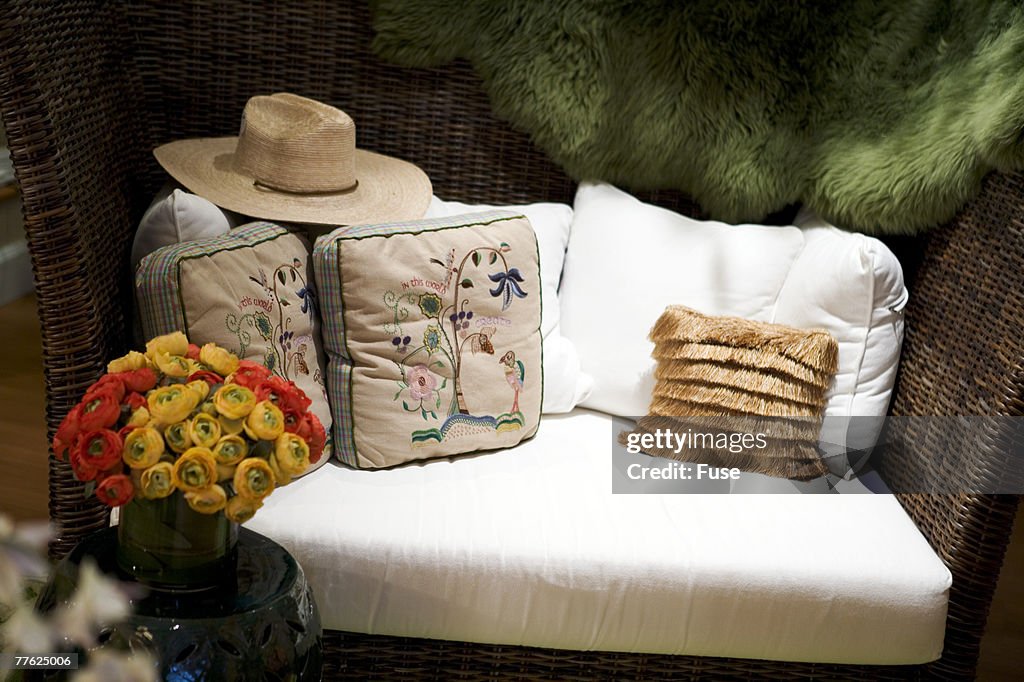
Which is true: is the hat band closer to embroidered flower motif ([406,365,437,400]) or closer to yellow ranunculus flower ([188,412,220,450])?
embroidered flower motif ([406,365,437,400])

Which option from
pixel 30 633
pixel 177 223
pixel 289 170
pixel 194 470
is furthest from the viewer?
pixel 289 170

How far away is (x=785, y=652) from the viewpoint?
1.55 m

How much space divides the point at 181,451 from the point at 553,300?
924mm

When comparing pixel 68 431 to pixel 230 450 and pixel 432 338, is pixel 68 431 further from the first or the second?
pixel 432 338

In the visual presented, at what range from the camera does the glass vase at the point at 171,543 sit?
1.19 meters

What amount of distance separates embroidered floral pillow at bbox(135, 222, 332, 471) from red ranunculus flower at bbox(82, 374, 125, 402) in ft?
1.00

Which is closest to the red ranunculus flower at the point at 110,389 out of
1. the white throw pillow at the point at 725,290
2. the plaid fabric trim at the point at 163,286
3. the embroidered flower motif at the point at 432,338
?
the plaid fabric trim at the point at 163,286

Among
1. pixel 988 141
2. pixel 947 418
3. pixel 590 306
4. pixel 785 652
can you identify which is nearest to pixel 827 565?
pixel 785 652

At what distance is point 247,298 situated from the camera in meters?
1.56

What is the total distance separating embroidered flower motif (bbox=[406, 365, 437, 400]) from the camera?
1.67 m

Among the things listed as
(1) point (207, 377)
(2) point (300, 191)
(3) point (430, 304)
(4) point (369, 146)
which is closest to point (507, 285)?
(3) point (430, 304)

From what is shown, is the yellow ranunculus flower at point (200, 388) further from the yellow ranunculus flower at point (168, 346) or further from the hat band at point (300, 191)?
the hat band at point (300, 191)

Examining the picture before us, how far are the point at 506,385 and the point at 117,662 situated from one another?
1.14 m

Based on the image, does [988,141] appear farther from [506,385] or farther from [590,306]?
[506,385]
